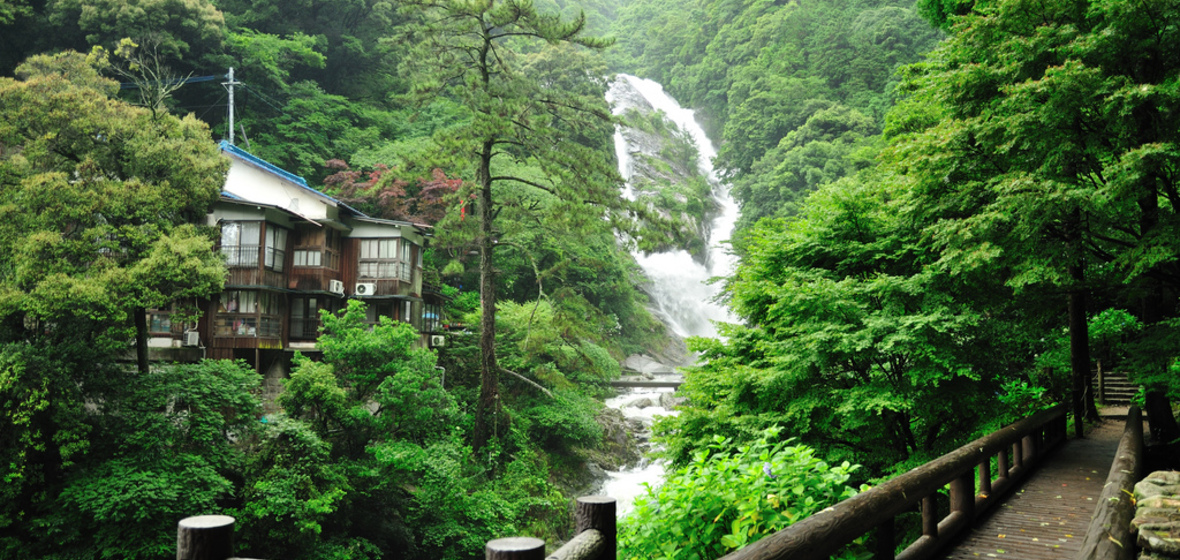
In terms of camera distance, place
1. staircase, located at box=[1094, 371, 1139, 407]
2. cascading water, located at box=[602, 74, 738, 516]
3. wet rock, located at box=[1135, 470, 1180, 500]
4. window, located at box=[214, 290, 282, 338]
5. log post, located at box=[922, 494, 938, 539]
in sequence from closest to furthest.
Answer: wet rock, located at box=[1135, 470, 1180, 500] → log post, located at box=[922, 494, 938, 539] → staircase, located at box=[1094, 371, 1139, 407] → window, located at box=[214, 290, 282, 338] → cascading water, located at box=[602, 74, 738, 516]

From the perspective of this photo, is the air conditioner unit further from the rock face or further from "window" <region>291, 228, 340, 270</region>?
the rock face

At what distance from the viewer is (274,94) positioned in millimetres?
32594

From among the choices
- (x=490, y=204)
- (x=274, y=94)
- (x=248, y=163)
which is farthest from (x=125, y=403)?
(x=274, y=94)

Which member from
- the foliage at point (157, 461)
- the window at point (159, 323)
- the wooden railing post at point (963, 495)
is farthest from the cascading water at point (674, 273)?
the wooden railing post at point (963, 495)

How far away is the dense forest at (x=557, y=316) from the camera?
8648 millimetres

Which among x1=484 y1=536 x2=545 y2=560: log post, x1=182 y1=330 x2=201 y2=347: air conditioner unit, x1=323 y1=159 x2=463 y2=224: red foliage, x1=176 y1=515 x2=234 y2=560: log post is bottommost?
x1=484 y1=536 x2=545 y2=560: log post

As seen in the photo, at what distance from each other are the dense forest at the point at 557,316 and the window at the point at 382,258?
131 inches

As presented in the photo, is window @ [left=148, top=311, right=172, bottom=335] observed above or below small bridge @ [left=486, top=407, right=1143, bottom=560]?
above

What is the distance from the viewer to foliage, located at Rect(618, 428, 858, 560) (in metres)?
4.11

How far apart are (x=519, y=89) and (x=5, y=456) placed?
14.0m

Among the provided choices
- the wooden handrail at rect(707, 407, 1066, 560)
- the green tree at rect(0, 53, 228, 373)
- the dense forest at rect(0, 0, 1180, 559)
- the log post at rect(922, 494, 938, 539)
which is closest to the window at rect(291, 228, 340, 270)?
the dense forest at rect(0, 0, 1180, 559)

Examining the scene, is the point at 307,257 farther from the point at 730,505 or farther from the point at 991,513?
the point at 730,505

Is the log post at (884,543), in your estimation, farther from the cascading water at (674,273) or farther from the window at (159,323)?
the window at (159,323)

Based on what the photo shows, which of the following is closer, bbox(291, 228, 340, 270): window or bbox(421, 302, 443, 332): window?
bbox(291, 228, 340, 270): window
